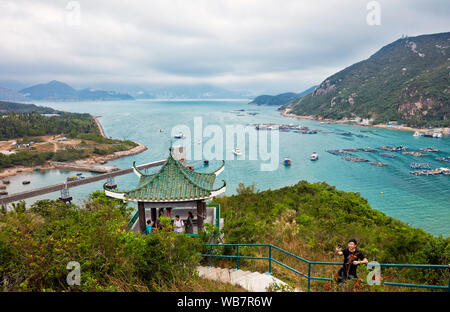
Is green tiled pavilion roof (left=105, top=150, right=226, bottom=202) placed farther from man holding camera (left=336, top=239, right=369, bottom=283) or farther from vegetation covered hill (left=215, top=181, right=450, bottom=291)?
man holding camera (left=336, top=239, right=369, bottom=283)

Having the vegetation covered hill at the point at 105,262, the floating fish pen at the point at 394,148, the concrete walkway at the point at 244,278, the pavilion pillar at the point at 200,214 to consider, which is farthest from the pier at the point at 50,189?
the floating fish pen at the point at 394,148

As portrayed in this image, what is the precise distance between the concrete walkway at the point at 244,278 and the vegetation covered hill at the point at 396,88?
364ft

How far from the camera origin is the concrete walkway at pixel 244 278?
6215mm

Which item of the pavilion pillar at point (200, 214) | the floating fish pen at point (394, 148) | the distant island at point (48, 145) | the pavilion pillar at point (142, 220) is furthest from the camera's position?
the floating fish pen at point (394, 148)

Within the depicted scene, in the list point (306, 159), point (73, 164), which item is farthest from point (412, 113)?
point (73, 164)

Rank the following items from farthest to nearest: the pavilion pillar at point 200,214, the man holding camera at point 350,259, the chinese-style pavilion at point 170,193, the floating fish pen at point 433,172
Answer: the floating fish pen at point 433,172 < the pavilion pillar at point 200,214 < the chinese-style pavilion at point 170,193 < the man holding camera at point 350,259

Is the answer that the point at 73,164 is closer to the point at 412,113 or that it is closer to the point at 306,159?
the point at 306,159

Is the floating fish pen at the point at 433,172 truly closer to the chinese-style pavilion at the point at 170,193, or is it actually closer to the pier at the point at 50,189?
the pier at the point at 50,189

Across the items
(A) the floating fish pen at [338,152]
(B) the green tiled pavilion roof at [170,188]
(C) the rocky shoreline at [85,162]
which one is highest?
(B) the green tiled pavilion roof at [170,188]

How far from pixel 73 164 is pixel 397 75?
145176mm

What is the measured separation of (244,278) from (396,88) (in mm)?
142132

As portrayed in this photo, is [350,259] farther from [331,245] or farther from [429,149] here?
[429,149]

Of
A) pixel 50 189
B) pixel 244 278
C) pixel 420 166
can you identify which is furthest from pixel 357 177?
pixel 50 189

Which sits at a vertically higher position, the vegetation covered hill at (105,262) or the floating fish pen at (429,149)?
the vegetation covered hill at (105,262)
